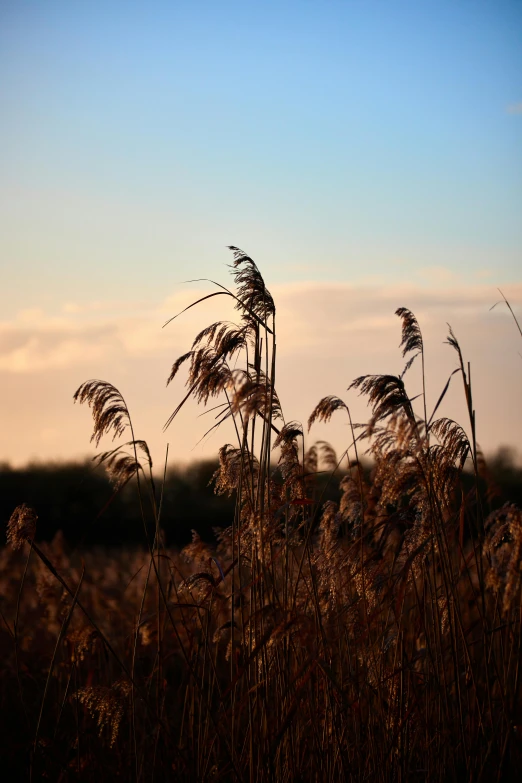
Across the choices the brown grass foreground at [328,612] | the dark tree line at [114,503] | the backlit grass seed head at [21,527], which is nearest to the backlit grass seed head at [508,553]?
the brown grass foreground at [328,612]

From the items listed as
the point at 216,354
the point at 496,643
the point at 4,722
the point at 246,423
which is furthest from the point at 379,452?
the point at 4,722

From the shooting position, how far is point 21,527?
2.67m

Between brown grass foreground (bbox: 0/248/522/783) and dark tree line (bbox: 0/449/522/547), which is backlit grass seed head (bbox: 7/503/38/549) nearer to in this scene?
brown grass foreground (bbox: 0/248/522/783)

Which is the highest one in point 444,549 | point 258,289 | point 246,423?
point 258,289

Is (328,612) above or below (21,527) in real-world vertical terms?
below

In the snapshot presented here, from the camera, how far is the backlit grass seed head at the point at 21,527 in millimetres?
2664

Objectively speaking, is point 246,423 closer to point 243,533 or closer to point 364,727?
point 243,533

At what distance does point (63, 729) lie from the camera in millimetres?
4559

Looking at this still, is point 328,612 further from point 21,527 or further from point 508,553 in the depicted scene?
point 21,527

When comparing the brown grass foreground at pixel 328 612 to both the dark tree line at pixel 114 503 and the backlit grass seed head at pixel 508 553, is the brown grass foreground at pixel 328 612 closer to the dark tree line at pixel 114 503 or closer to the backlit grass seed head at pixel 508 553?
the backlit grass seed head at pixel 508 553

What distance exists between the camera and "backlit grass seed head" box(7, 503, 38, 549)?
105 inches

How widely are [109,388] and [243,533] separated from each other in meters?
0.73

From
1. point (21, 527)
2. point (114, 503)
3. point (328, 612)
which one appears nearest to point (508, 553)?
point (328, 612)

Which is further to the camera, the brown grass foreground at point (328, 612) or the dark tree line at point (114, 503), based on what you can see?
the dark tree line at point (114, 503)
